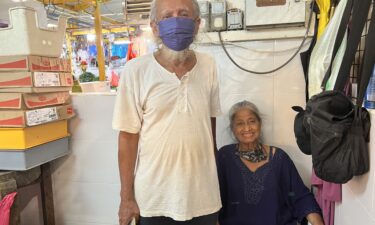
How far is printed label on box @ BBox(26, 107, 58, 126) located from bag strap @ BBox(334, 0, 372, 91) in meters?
1.48

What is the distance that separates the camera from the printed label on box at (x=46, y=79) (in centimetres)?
155

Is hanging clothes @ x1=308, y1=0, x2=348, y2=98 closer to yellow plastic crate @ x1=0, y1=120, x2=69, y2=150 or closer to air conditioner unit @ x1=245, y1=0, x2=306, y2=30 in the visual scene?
air conditioner unit @ x1=245, y1=0, x2=306, y2=30

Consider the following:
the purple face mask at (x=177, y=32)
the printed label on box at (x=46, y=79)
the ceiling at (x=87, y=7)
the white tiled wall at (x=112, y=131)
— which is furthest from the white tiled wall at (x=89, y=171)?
the purple face mask at (x=177, y=32)

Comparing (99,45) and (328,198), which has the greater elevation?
(99,45)

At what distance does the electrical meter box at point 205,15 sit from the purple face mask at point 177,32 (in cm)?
71

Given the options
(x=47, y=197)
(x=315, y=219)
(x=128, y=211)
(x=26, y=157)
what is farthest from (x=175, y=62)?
(x=47, y=197)

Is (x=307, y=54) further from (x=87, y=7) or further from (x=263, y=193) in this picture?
(x=87, y=7)

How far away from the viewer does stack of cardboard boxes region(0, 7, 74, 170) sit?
4.91 feet

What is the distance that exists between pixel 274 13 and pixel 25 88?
4.80 ft

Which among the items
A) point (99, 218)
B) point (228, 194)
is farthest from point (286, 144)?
point (99, 218)

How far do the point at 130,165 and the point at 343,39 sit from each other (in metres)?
0.98

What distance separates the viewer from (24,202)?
6.68ft

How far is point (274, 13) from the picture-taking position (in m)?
1.66

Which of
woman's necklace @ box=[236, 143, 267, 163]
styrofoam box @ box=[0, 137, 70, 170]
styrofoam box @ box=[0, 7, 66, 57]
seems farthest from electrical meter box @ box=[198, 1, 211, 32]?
styrofoam box @ box=[0, 137, 70, 170]
